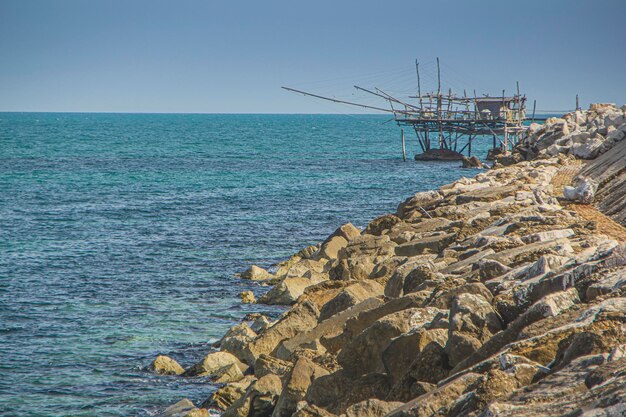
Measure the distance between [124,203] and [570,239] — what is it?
1214 inches

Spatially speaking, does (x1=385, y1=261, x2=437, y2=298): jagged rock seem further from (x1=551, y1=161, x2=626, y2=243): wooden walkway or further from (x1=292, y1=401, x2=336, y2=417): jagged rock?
(x1=292, y1=401, x2=336, y2=417): jagged rock

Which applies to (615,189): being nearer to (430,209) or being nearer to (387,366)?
(430,209)

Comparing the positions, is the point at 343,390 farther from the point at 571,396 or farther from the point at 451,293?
the point at 571,396

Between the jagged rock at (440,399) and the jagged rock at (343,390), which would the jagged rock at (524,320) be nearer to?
the jagged rock at (440,399)

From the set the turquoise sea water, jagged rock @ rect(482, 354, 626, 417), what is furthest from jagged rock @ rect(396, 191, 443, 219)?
jagged rock @ rect(482, 354, 626, 417)

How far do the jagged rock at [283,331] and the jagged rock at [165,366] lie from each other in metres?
1.49

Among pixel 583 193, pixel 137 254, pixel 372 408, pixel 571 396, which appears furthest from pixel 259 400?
pixel 137 254

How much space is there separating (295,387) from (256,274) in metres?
13.7

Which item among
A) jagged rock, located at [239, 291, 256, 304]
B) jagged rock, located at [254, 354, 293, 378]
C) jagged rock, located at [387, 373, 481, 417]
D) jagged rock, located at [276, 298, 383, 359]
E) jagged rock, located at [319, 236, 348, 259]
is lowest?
jagged rock, located at [239, 291, 256, 304]

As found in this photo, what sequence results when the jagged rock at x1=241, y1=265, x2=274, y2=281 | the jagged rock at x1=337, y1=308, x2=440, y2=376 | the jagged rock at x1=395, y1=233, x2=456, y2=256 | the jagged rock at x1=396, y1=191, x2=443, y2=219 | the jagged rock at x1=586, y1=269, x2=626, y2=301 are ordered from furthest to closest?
the jagged rock at x1=396, y1=191, x2=443, y2=219, the jagged rock at x1=241, y1=265, x2=274, y2=281, the jagged rock at x1=395, y1=233, x2=456, y2=256, the jagged rock at x1=337, y1=308, x2=440, y2=376, the jagged rock at x1=586, y1=269, x2=626, y2=301

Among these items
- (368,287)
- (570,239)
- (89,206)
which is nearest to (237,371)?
(368,287)

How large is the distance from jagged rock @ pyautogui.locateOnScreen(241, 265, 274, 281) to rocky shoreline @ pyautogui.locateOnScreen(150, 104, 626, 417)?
2.61m

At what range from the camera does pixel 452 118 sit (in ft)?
229

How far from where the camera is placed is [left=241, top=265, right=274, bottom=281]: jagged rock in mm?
22516
